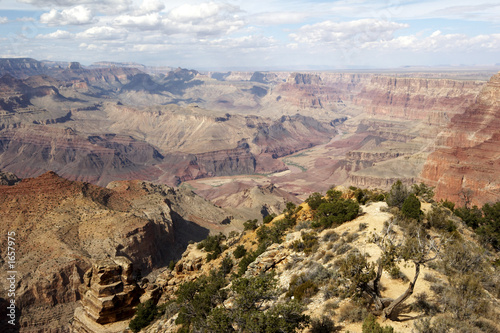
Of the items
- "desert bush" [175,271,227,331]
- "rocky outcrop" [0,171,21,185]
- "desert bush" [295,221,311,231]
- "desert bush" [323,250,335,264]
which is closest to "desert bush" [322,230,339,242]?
"desert bush" [323,250,335,264]

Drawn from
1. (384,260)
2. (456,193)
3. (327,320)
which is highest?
(384,260)

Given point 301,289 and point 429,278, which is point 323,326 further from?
point 429,278

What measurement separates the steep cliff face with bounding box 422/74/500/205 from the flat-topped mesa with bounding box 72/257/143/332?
6963 centimetres

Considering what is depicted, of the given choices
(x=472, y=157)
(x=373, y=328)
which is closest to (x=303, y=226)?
(x=373, y=328)

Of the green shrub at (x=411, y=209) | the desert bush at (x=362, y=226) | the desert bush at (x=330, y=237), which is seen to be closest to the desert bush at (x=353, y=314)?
the desert bush at (x=330, y=237)

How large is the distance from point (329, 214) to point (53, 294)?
141 ft

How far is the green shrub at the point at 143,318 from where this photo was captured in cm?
3216

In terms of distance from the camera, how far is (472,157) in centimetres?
8481

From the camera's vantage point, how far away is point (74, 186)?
7094 centimetres

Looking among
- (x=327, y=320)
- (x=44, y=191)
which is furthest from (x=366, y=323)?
(x=44, y=191)

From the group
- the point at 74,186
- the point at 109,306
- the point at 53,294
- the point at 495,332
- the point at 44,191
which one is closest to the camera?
the point at 495,332

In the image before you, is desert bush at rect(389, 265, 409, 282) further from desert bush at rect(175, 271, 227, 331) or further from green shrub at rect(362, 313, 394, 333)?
desert bush at rect(175, 271, 227, 331)

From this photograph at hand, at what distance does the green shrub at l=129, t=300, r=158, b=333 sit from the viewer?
32156 mm

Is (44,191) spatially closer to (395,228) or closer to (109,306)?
(109,306)
